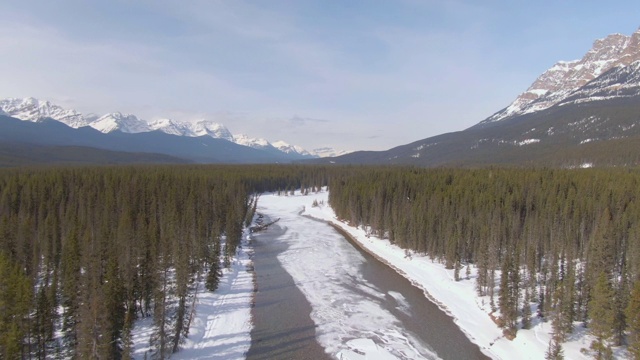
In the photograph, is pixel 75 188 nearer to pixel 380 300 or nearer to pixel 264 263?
pixel 264 263

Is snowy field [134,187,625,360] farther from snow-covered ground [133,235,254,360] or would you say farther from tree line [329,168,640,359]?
tree line [329,168,640,359]

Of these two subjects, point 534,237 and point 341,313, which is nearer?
point 341,313

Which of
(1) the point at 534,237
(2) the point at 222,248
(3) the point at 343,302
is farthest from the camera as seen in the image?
(2) the point at 222,248

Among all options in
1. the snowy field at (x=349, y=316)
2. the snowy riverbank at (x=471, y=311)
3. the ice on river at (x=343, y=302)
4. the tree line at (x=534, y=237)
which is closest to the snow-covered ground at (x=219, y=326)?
the snowy field at (x=349, y=316)

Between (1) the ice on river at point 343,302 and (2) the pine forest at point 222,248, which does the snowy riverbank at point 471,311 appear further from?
(1) the ice on river at point 343,302

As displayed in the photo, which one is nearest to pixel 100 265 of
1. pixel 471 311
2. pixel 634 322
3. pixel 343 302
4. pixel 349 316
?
pixel 349 316

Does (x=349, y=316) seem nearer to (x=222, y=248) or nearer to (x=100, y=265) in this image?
(x=100, y=265)
